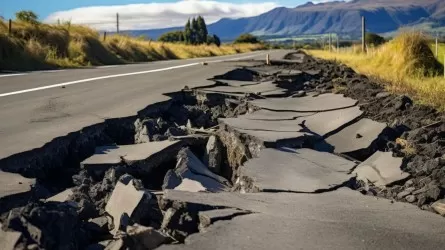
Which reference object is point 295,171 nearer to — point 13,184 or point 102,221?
point 102,221

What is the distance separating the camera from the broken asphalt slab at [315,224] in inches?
123

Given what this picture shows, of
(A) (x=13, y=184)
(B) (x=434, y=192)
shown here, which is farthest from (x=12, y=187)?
(B) (x=434, y=192)

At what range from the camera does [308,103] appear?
28.8ft

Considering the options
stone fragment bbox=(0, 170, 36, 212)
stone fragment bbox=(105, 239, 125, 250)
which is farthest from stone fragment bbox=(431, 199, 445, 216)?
stone fragment bbox=(0, 170, 36, 212)

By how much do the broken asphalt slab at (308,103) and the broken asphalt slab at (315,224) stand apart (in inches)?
161

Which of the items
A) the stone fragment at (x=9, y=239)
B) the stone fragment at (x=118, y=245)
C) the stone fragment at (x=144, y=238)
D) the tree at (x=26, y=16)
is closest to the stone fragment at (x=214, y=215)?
the stone fragment at (x=144, y=238)

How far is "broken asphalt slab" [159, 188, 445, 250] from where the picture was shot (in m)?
3.11

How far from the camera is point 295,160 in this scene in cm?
516

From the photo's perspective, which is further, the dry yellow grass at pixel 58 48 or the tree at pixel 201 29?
the tree at pixel 201 29

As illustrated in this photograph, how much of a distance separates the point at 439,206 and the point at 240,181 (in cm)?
154

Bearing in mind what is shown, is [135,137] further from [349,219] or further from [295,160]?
[349,219]

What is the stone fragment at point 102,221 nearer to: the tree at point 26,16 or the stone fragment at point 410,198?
the stone fragment at point 410,198

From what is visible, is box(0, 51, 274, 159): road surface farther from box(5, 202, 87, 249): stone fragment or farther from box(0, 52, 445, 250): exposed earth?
box(5, 202, 87, 249): stone fragment

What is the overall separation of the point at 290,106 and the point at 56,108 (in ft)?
10.6
